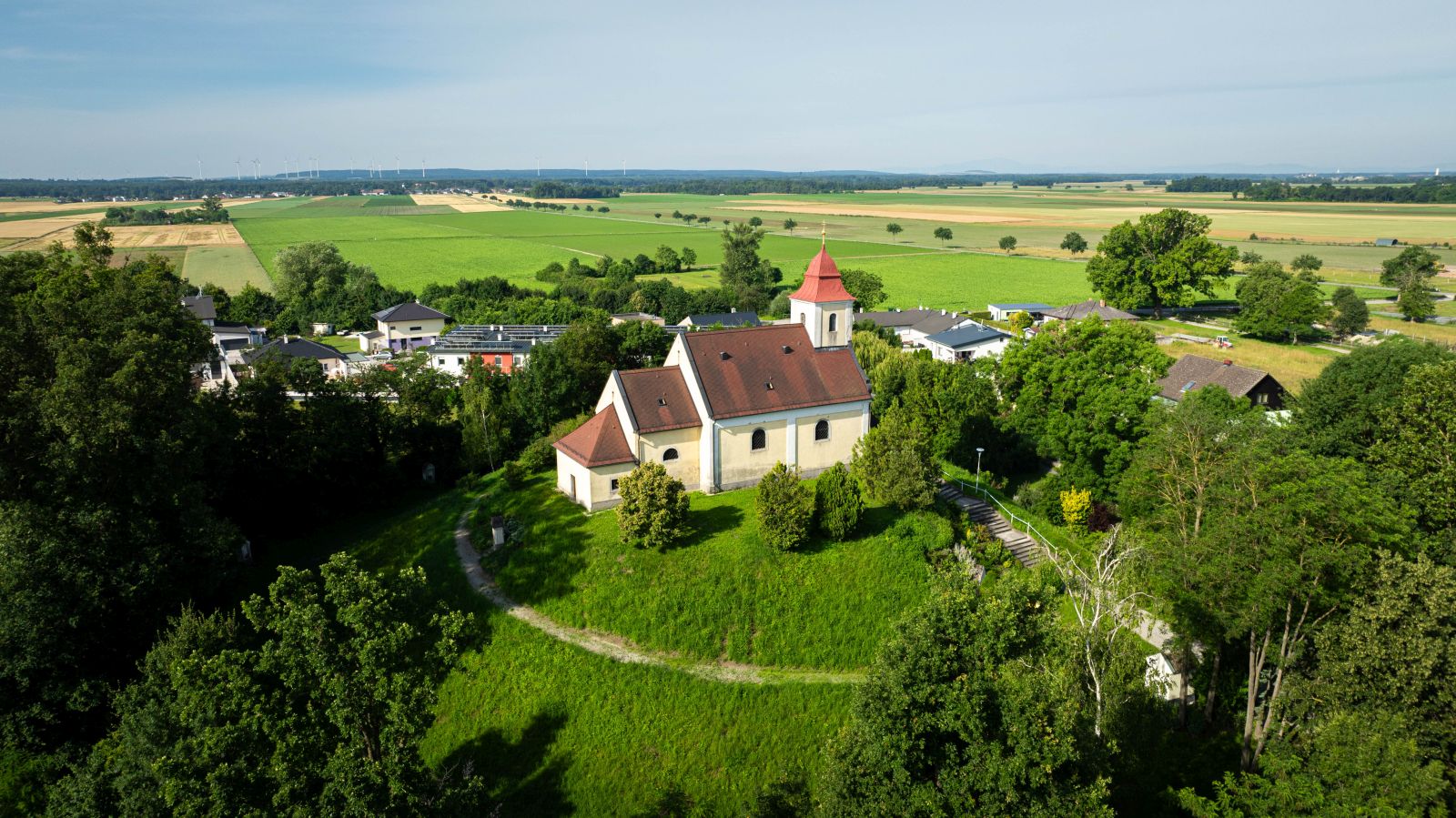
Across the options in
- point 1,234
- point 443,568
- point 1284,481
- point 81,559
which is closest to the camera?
point 1284,481

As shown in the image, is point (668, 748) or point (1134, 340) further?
point (1134, 340)

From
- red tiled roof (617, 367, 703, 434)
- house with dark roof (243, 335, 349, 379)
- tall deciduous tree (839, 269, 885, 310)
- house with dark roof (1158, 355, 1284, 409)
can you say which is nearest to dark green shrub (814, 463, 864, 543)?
red tiled roof (617, 367, 703, 434)

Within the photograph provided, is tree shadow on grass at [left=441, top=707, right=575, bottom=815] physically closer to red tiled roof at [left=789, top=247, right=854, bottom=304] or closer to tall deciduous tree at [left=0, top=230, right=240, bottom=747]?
tall deciduous tree at [left=0, top=230, right=240, bottom=747]

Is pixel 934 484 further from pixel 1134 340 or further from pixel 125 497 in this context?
pixel 125 497

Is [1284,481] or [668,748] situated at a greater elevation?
[1284,481]

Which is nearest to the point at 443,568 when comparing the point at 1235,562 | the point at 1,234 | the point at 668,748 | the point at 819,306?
the point at 668,748

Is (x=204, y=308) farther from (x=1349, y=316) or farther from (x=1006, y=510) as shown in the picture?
(x=1349, y=316)

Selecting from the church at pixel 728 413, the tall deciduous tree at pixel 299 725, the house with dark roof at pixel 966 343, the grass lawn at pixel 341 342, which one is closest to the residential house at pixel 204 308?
the grass lawn at pixel 341 342

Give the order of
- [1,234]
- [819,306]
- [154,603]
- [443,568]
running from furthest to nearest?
[1,234] → [819,306] → [443,568] → [154,603]
